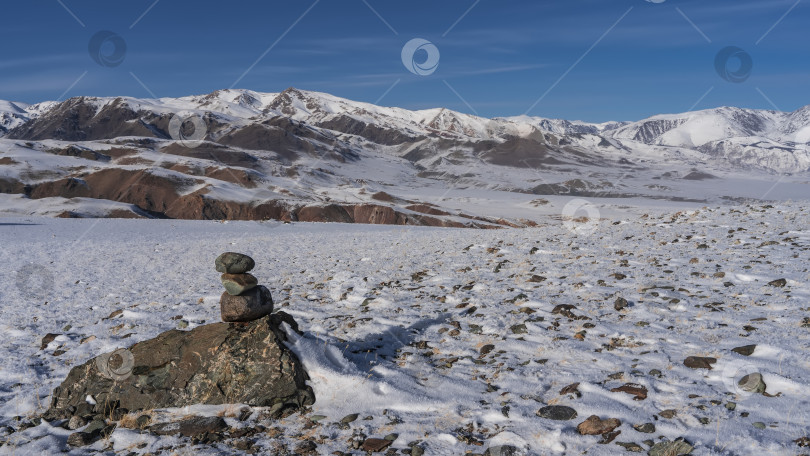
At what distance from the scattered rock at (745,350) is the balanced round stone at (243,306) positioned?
28.6 ft

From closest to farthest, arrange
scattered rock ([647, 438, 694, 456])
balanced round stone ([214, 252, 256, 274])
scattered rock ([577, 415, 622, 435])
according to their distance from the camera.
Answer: scattered rock ([647, 438, 694, 456])
scattered rock ([577, 415, 622, 435])
balanced round stone ([214, 252, 256, 274])

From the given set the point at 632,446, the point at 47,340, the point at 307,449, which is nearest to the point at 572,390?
the point at 632,446

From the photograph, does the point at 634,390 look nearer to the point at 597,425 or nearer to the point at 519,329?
the point at 597,425

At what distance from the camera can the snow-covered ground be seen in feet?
22.9

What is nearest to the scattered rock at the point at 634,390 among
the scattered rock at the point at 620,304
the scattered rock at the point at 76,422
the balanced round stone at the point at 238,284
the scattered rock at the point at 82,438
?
the scattered rock at the point at 620,304

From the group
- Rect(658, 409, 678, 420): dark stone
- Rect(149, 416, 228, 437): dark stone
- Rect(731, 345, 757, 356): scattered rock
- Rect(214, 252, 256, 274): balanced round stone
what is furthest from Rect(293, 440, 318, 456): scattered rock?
Rect(731, 345, 757, 356): scattered rock

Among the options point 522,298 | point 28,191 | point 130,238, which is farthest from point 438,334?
point 28,191

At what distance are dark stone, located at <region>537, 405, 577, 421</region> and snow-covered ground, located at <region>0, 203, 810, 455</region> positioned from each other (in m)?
0.13

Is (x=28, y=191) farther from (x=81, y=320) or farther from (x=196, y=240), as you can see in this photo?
(x=81, y=320)

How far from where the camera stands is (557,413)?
7.21 meters

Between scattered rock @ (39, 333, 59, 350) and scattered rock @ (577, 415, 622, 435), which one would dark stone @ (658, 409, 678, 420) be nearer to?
scattered rock @ (577, 415, 622, 435)

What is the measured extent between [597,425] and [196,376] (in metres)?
6.56

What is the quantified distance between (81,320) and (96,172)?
13612cm

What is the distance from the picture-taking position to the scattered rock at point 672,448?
597 cm
